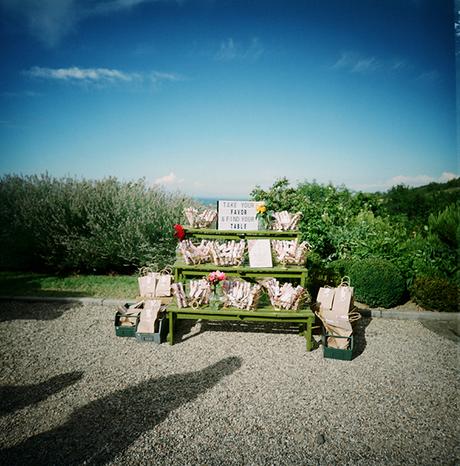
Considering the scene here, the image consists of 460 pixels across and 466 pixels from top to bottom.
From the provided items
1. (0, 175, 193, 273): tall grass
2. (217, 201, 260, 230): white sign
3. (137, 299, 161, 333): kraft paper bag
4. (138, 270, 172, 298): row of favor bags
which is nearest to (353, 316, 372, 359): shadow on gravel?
(217, 201, 260, 230): white sign

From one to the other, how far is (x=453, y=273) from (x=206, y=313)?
5091 mm

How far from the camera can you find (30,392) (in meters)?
3.42

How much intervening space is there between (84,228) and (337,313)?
21.5ft

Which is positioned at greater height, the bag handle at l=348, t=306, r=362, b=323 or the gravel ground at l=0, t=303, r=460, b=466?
the bag handle at l=348, t=306, r=362, b=323

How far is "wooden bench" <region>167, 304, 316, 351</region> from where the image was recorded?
4.40 metres

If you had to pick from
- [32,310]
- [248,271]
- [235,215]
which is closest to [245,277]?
[248,271]

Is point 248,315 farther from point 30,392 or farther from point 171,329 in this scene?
point 30,392

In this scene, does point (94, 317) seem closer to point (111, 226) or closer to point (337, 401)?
point (111, 226)

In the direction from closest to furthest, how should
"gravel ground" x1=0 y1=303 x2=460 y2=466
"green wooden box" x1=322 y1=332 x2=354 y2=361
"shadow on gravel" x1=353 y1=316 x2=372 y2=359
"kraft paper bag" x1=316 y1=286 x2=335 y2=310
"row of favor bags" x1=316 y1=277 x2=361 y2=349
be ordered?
1. "gravel ground" x1=0 y1=303 x2=460 y2=466
2. "green wooden box" x1=322 y1=332 x2=354 y2=361
3. "row of favor bags" x1=316 y1=277 x2=361 y2=349
4. "shadow on gravel" x1=353 y1=316 x2=372 y2=359
5. "kraft paper bag" x1=316 y1=286 x2=335 y2=310

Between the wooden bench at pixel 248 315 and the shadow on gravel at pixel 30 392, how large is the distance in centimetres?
132

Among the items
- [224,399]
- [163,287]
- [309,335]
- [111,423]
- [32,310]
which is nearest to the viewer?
[111,423]

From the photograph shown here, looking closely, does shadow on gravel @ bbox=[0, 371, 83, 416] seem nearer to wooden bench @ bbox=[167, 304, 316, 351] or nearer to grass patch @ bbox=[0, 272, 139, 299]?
wooden bench @ bbox=[167, 304, 316, 351]

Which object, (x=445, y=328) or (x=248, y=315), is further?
(x=445, y=328)

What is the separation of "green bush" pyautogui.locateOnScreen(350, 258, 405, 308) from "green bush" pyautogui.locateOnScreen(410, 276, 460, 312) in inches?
13.0
